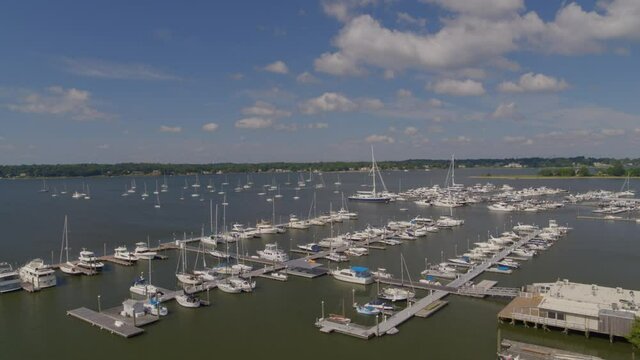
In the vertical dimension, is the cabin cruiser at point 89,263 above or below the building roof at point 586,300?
below

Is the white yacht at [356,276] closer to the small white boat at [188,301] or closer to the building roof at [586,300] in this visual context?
the small white boat at [188,301]

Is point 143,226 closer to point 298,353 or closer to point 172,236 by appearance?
point 172,236

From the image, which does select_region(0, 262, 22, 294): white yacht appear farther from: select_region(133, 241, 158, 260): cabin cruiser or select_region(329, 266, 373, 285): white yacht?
select_region(329, 266, 373, 285): white yacht

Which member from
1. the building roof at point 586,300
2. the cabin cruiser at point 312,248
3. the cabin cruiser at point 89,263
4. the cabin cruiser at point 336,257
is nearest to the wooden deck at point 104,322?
the cabin cruiser at point 89,263

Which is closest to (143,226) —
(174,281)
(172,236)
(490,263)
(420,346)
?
(172,236)

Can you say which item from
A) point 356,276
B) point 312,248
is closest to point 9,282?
point 356,276

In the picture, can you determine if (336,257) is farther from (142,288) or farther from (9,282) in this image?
(9,282)
